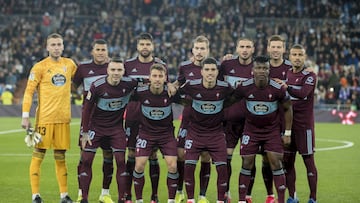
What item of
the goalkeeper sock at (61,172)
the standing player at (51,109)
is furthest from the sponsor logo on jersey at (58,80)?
the goalkeeper sock at (61,172)

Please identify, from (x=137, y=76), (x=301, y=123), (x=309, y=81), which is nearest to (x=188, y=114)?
(x=137, y=76)

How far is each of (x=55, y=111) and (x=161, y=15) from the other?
3061 cm

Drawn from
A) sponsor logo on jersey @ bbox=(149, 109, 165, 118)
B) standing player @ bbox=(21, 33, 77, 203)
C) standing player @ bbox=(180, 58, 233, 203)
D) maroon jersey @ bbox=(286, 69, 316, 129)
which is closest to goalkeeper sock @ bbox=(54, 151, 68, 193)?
standing player @ bbox=(21, 33, 77, 203)

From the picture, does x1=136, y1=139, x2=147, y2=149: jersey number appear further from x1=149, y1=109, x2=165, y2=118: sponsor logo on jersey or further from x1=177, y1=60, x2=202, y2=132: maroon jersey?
x1=177, y1=60, x2=202, y2=132: maroon jersey

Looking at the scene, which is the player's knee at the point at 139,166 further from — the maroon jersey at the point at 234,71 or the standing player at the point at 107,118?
the maroon jersey at the point at 234,71

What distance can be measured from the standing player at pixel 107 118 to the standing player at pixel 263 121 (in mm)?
1729

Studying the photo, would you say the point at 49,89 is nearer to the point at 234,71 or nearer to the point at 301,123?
the point at 234,71

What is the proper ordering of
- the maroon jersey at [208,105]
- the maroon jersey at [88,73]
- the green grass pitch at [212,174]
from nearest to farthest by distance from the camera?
the maroon jersey at [208,105]
the maroon jersey at [88,73]
the green grass pitch at [212,174]

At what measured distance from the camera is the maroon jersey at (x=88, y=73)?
12.6m

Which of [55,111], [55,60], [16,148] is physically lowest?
[16,148]

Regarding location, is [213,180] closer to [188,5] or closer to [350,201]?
[350,201]

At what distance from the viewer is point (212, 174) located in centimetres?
1656

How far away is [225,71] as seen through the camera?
12.5 metres

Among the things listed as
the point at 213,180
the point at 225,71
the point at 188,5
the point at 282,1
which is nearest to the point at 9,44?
the point at 188,5
